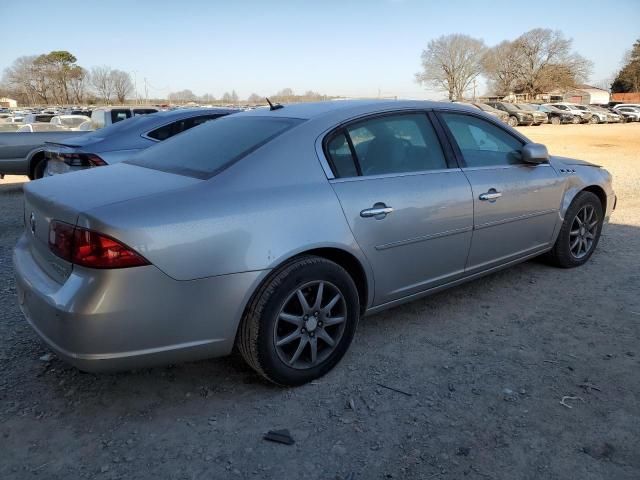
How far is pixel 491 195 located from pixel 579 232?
156 cm

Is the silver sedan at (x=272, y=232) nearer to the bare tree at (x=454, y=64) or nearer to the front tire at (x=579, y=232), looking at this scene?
the front tire at (x=579, y=232)

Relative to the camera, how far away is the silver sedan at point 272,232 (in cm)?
230

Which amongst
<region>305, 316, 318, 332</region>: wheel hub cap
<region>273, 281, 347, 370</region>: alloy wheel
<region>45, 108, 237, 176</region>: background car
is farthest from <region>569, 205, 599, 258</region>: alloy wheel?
<region>45, 108, 237, 176</region>: background car

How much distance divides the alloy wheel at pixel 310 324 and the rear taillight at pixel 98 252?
2.66 ft

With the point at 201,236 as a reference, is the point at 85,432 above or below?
below

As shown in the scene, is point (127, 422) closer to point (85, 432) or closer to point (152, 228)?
point (85, 432)

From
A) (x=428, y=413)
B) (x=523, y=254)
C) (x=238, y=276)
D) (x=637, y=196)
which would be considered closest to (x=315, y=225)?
(x=238, y=276)

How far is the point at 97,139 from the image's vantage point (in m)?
5.96

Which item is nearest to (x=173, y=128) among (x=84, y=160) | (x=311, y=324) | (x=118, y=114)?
(x=84, y=160)

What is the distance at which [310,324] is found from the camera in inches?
111

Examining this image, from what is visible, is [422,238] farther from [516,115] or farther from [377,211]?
[516,115]

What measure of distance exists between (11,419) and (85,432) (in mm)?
422

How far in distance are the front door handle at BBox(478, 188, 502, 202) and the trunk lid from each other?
6.51ft

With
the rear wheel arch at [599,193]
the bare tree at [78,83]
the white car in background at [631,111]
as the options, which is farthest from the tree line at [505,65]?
the rear wheel arch at [599,193]
